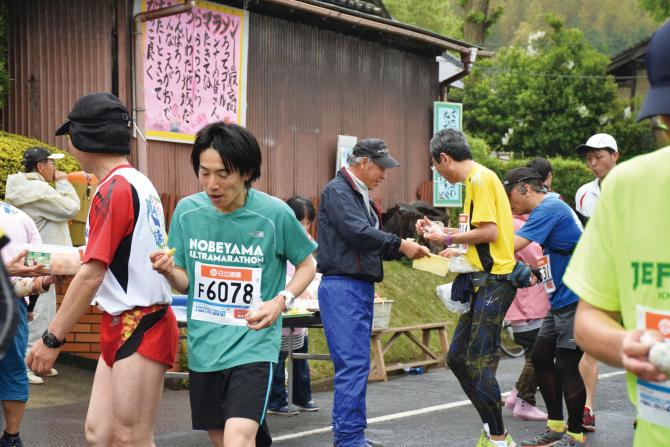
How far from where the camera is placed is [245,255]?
480cm

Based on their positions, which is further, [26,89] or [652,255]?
[26,89]

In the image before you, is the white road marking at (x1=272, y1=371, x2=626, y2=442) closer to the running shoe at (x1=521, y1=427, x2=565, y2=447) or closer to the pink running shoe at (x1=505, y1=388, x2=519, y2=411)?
the pink running shoe at (x1=505, y1=388, x2=519, y2=411)

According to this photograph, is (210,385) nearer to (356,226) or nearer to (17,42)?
(356,226)

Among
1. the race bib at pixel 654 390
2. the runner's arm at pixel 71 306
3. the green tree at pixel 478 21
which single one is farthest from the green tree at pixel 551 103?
the race bib at pixel 654 390

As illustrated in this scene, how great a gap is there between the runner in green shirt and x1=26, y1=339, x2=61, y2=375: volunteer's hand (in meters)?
0.64

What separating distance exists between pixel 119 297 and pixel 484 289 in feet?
9.95

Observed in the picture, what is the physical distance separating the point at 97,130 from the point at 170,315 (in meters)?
0.95

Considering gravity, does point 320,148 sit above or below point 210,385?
above

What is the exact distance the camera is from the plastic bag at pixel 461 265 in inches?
272

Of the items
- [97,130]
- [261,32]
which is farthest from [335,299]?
[261,32]

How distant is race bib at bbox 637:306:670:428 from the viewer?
2.48 m

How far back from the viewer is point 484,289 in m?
6.84

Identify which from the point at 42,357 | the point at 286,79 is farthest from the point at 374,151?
the point at 286,79

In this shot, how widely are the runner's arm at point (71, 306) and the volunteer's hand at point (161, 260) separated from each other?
0.85 feet
